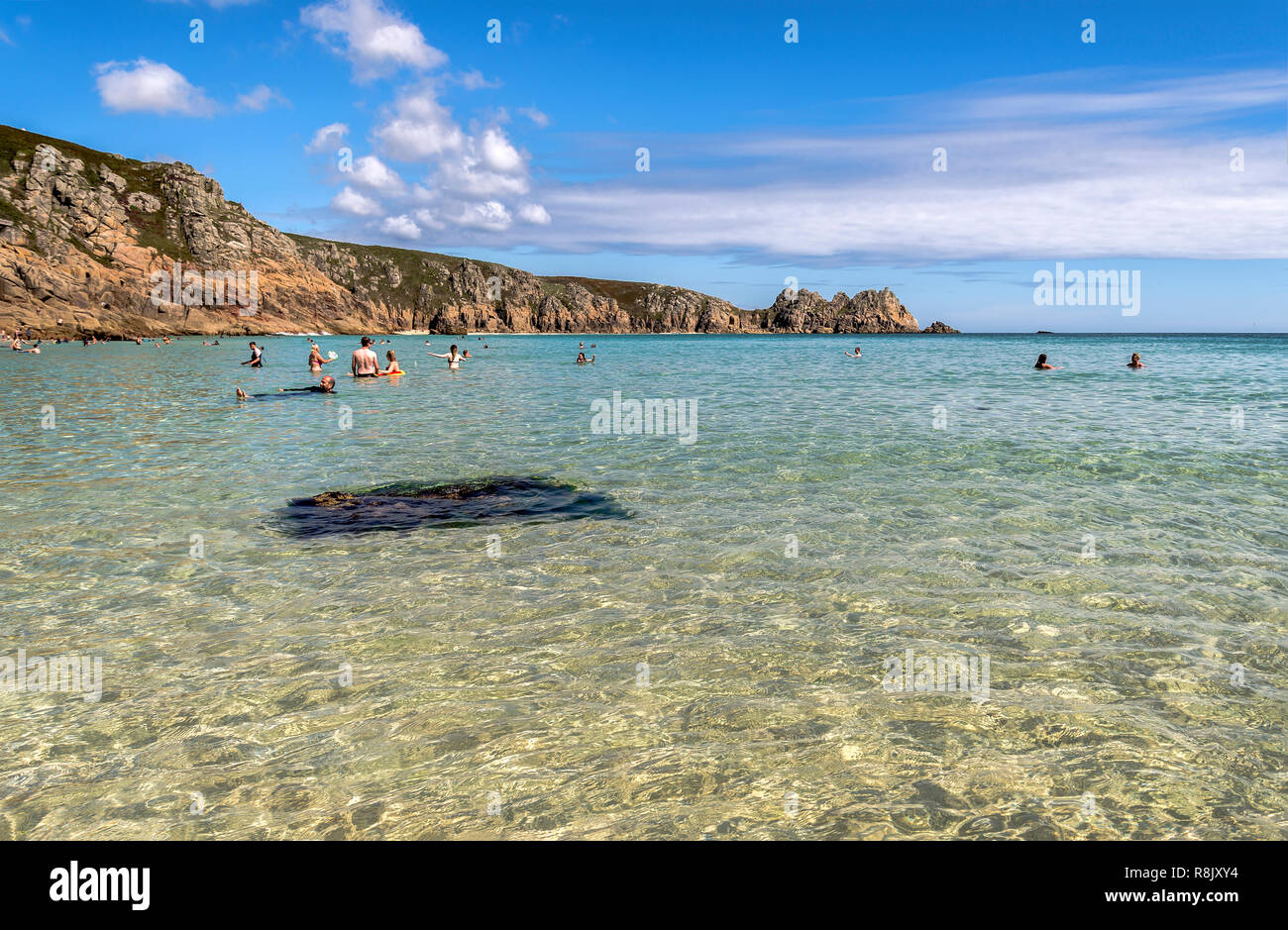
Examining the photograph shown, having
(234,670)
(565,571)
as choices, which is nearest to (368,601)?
(234,670)

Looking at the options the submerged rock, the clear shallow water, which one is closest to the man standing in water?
the clear shallow water

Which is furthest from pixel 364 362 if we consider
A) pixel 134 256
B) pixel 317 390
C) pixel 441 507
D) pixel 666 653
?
pixel 134 256

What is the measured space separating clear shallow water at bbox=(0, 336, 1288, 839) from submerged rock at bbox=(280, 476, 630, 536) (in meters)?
0.46

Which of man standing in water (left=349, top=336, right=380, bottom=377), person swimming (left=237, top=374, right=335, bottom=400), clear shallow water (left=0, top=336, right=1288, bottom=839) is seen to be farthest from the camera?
man standing in water (left=349, top=336, right=380, bottom=377)

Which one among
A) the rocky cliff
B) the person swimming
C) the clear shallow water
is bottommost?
the clear shallow water

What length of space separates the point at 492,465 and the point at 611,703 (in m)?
10.4

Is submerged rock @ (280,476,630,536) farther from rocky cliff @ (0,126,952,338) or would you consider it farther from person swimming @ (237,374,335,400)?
rocky cliff @ (0,126,952,338)

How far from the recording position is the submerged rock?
10609 mm

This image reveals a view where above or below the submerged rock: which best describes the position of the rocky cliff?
above

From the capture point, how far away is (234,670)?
237 inches

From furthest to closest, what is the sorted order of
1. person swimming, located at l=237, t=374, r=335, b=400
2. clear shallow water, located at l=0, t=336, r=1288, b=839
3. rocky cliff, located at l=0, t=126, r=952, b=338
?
1. rocky cliff, located at l=0, t=126, r=952, b=338
2. person swimming, located at l=237, t=374, r=335, b=400
3. clear shallow water, located at l=0, t=336, r=1288, b=839

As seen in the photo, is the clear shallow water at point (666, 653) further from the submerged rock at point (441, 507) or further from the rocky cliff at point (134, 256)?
the rocky cliff at point (134, 256)
